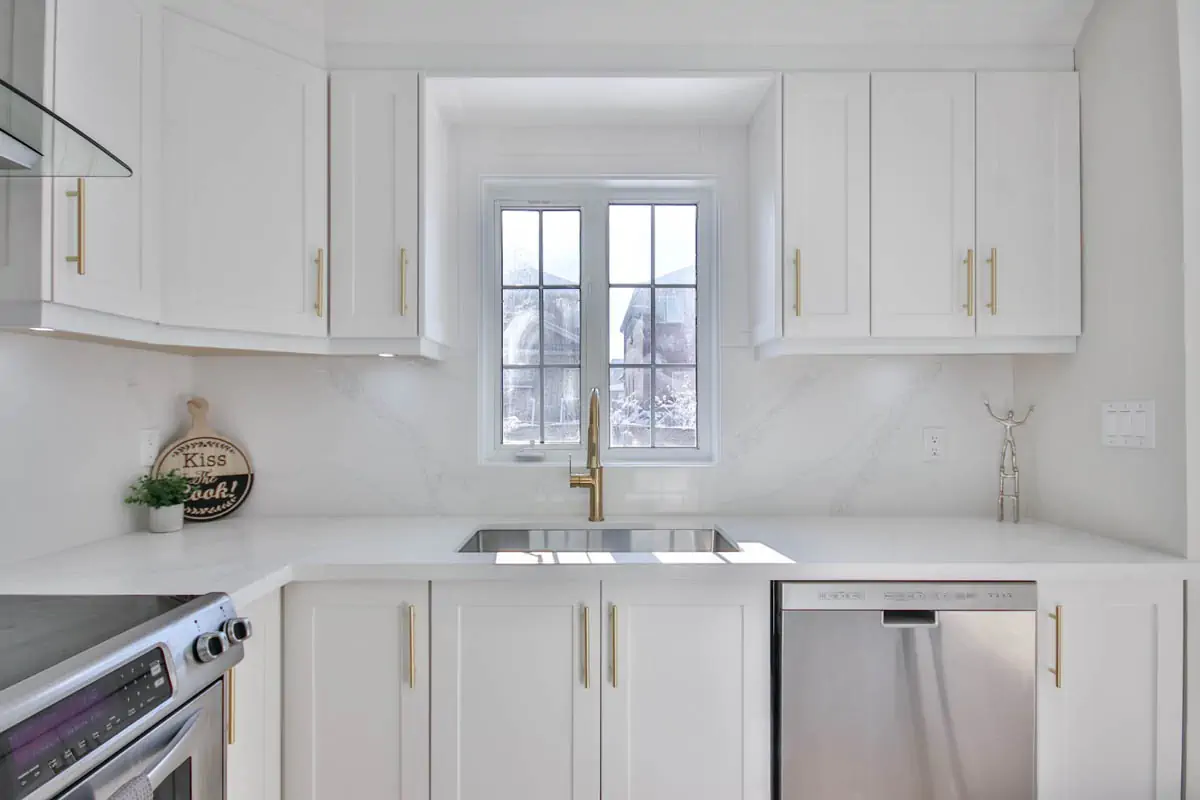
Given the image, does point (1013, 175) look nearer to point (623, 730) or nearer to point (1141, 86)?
point (1141, 86)

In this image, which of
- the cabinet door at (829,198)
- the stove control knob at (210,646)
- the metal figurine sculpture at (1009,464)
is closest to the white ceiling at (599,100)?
the cabinet door at (829,198)

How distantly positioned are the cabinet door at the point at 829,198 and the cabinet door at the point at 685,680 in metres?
0.83

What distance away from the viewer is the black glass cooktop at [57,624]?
0.97 metres

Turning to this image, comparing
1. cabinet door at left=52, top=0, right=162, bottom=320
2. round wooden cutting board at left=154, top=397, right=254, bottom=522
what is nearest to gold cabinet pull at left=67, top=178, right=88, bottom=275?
cabinet door at left=52, top=0, right=162, bottom=320

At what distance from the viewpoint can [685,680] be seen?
5.33 ft

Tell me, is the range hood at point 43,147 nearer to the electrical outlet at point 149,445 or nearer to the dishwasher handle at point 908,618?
the electrical outlet at point 149,445

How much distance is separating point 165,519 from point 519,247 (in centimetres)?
134

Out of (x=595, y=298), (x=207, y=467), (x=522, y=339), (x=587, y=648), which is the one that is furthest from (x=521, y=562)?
(x=207, y=467)

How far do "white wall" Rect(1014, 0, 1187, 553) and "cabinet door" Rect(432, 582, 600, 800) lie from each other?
139 cm

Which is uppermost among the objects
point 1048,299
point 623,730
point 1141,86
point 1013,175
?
point 1141,86

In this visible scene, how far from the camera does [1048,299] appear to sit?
1.94 meters

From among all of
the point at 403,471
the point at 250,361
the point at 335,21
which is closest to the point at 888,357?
the point at 403,471

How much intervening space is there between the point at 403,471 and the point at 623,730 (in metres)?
1.08

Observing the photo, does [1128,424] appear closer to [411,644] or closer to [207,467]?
[411,644]
